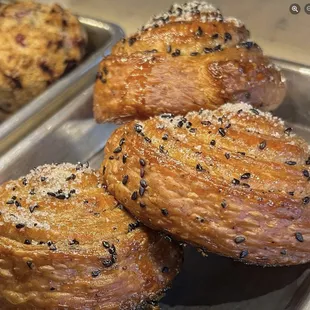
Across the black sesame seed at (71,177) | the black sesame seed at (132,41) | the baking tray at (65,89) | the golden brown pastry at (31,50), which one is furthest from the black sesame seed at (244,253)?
the golden brown pastry at (31,50)

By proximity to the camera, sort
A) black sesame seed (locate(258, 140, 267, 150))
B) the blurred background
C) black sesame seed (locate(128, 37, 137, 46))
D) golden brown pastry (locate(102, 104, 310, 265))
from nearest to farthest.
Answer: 1. golden brown pastry (locate(102, 104, 310, 265))
2. black sesame seed (locate(258, 140, 267, 150))
3. black sesame seed (locate(128, 37, 137, 46))
4. the blurred background

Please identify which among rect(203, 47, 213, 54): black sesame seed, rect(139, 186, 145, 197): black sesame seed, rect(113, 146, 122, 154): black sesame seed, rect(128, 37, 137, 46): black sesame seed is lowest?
rect(139, 186, 145, 197): black sesame seed

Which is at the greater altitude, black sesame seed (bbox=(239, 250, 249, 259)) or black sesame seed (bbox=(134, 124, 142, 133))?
black sesame seed (bbox=(134, 124, 142, 133))

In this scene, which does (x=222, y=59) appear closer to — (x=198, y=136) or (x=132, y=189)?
(x=198, y=136)

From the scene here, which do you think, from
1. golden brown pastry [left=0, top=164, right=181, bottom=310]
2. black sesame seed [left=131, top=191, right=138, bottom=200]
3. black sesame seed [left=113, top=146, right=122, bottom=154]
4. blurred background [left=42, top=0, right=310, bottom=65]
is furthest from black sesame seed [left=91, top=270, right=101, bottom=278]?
blurred background [left=42, top=0, right=310, bottom=65]

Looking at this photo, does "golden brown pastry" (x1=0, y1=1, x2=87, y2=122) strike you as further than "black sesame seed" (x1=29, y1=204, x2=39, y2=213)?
Yes

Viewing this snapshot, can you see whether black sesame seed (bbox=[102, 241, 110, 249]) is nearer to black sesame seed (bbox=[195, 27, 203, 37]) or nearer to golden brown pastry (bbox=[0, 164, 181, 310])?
golden brown pastry (bbox=[0, 164, 181, 310])

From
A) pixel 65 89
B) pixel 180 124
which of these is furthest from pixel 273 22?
pixel 180 124
